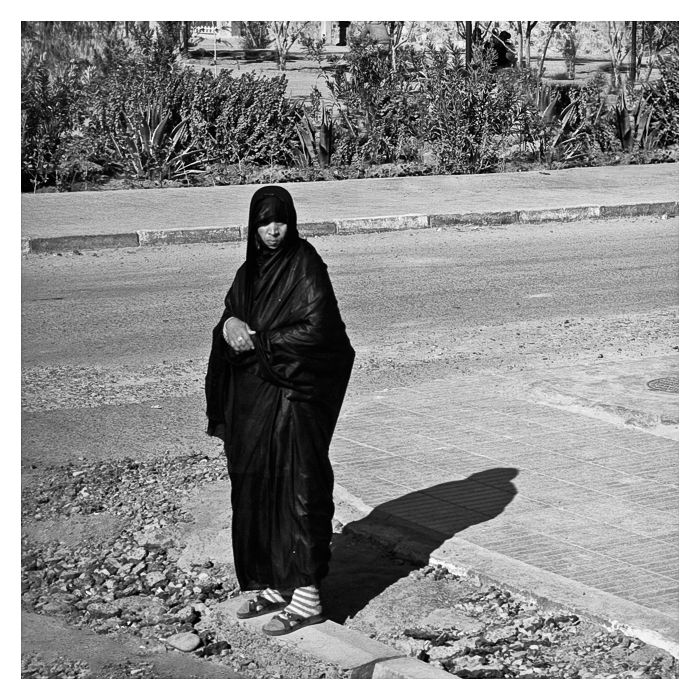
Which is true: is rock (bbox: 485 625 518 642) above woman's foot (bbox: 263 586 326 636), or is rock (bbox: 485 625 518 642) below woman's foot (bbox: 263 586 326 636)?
below

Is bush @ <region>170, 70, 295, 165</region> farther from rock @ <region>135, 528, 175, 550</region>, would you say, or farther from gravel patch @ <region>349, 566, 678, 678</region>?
gravel patch @ <region>349, 566, 678, 678</region>

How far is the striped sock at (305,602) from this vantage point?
500 cm

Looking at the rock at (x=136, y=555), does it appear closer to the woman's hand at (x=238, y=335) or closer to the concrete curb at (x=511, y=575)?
the concrete curb at (x=511, y=575)

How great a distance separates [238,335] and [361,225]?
37.2 ft

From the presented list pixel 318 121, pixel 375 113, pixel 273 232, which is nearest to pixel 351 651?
pixel 273 232

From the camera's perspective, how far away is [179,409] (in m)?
8.38

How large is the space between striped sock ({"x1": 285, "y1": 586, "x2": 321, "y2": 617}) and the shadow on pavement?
0.89 feet

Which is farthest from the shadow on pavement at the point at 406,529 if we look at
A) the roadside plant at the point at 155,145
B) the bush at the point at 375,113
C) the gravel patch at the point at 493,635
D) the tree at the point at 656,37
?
the tree at the point at 656,37

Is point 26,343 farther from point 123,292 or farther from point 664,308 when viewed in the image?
point 664,308

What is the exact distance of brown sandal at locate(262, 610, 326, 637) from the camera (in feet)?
16.3

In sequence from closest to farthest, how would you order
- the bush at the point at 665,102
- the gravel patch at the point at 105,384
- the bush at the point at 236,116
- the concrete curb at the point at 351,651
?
the concrete curb at the point at 351,651 → the gravel patch at the point at 105,384 → the bush at the point at 236,116 → the bush at the point at 665,102

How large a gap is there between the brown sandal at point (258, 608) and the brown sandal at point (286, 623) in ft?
0.42

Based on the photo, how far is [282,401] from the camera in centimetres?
486

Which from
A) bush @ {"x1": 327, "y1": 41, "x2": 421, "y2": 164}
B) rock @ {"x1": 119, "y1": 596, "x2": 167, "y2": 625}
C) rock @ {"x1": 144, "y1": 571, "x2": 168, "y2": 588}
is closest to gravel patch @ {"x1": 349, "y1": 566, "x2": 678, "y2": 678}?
rock @ {"x1": 119, "y1": 596, "x2": 167, "y2": 625}
